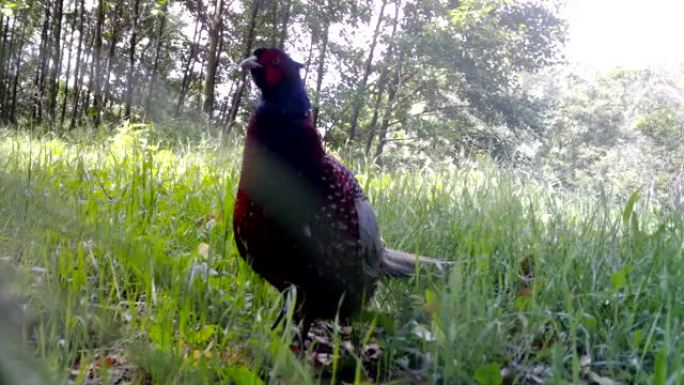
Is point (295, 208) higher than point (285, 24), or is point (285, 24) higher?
point (285, 24)

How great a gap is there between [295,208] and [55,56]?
20.1 m

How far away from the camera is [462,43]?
17.4 m

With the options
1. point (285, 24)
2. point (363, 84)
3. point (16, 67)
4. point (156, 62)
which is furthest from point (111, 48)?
point (16, 67)

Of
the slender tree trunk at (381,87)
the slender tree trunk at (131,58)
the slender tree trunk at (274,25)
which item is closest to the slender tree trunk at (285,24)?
the slender tree trunk at (274,25)

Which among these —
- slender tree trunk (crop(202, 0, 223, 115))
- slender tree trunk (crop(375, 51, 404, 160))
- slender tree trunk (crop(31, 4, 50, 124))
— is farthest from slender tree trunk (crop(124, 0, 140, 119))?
slender tree trunk (crop(375, 51, 404, 160))

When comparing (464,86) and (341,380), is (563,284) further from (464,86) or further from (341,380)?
(464,86)

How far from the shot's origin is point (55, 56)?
62.4 ft

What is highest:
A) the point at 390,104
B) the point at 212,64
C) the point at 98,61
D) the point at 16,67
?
the point at 390,104

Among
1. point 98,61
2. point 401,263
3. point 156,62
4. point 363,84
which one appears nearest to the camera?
point 401,263

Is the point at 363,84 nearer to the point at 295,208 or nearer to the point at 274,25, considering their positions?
the point at 274,25

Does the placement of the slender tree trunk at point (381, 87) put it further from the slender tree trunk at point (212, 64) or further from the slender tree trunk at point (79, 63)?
the slender tree trunk at point (79, 63)

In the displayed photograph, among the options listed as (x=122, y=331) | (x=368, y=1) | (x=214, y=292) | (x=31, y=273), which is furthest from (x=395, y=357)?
(x=368, y=1)

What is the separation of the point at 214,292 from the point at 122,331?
36 cm

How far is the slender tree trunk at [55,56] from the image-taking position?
61.9 feet
